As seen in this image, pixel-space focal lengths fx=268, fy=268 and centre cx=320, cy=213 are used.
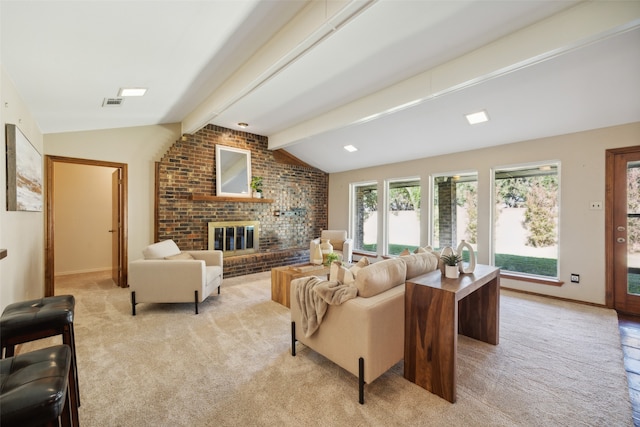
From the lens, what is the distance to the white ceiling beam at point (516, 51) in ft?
6.41

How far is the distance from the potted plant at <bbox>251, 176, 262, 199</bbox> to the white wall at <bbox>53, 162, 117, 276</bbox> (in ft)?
8.76

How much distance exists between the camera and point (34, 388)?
91 cm

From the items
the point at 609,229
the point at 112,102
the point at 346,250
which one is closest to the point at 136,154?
the point at 112,102

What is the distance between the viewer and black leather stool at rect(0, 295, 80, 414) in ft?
4.69

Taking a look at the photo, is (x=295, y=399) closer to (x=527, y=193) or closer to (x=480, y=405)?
(x=480, y=405)

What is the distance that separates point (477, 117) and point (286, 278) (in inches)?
133

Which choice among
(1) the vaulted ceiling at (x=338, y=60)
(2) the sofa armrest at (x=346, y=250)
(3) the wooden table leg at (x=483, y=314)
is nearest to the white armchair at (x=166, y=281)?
(1) the vaulted ceiling at (x=338, y=60)

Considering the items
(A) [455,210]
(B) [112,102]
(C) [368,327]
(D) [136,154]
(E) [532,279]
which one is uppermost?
(B) [112,102]

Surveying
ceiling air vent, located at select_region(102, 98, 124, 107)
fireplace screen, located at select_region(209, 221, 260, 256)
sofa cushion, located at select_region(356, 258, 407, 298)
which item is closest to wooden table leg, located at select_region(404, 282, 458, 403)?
sofa cushion, located at select_region(356, 258, 407, 298)

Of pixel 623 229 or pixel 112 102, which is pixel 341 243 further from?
pixel 112 102

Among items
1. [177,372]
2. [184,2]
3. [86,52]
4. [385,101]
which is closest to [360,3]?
[184,2]

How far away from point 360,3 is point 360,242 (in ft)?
18.0

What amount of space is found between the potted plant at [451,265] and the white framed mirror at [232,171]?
4.20 metres

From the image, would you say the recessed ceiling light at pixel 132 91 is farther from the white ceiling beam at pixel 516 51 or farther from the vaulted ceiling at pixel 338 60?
the white ceiling beam at pixel 516 51
